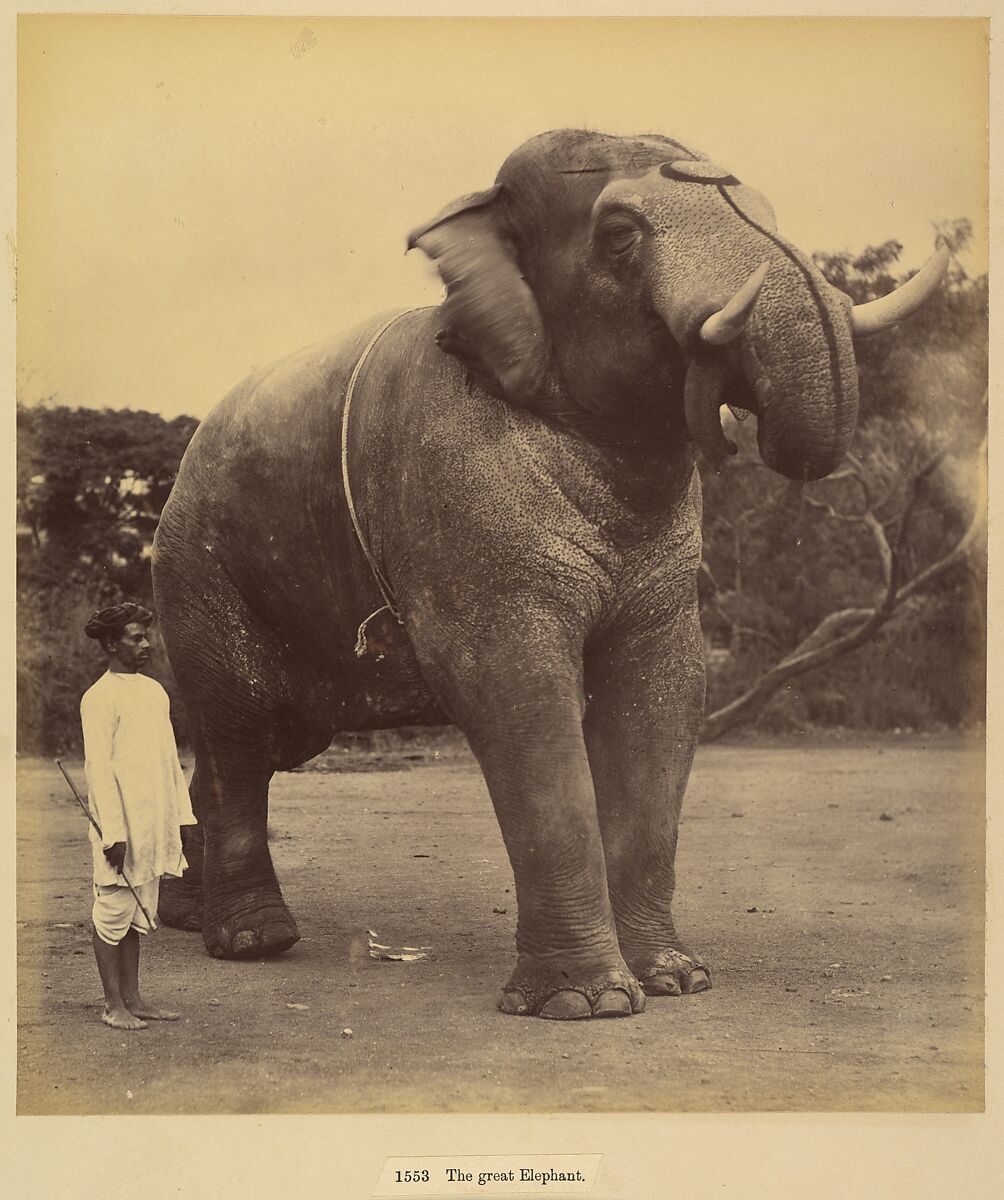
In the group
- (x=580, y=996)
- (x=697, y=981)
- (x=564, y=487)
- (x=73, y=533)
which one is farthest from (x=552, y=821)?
(x=73, y=533)

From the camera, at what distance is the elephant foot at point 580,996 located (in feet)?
21.7

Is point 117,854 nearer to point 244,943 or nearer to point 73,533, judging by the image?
point 244,943

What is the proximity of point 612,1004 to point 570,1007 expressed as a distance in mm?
139

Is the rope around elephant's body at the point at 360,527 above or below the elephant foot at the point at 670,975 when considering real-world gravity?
above

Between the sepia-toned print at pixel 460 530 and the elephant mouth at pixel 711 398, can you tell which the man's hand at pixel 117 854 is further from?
the elephant mouth at pixel 711 398

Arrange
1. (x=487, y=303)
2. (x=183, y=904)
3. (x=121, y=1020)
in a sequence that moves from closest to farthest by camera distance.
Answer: (x=487, y=303)
(x=121, y=1020)
(x=183, y=904)

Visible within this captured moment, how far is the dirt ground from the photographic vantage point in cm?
638

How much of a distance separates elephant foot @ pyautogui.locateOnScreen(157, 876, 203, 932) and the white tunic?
64.4 inches

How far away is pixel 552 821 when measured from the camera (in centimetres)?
658

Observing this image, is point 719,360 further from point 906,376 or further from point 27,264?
point 906,376

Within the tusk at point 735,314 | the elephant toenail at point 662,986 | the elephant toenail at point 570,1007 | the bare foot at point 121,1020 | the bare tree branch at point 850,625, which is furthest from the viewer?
the bare tree branch at point 850,625

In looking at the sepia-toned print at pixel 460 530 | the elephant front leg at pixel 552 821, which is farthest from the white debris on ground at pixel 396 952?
the elephant front leg at pixel 552 821

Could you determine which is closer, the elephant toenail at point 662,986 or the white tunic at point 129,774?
the white tunic at point 129,774
